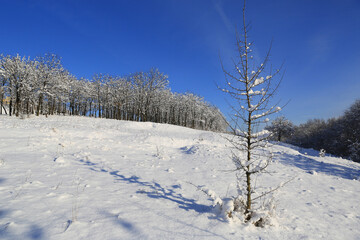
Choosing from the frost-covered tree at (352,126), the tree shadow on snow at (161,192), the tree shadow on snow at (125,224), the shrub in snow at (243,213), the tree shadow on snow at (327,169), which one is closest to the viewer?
the tree shadow on snow at (125,224)

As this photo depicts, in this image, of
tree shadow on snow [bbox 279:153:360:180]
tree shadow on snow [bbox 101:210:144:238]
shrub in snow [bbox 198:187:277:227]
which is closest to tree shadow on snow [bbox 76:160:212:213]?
shrub in snow [bbox 198:187:277:227]

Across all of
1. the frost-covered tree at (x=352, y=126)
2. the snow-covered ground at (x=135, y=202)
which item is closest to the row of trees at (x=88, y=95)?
the snow-covered ground at (x=135, y=202)

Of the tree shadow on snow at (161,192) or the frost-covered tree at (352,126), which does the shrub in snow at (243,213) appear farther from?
the frost-covered tree at (352,126)

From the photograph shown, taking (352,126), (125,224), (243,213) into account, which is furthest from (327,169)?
(352,126)

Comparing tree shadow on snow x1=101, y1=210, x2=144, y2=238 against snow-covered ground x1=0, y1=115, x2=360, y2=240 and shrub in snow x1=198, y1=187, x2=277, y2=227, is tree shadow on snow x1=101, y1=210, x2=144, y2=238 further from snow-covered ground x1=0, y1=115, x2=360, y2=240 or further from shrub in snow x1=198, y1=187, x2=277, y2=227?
shrub in snow x1=198, y1=187, x2=277, y2=227

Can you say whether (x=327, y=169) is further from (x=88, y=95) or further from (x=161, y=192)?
(x=88, y=95)

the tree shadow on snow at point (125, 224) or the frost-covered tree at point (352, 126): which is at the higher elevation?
the frost-covered tree at point (352, 126)

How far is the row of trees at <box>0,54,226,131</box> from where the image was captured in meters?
26.1

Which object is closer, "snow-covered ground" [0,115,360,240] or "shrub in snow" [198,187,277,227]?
"snow-covered ground" [0,115,360,240]

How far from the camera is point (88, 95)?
44.0 m

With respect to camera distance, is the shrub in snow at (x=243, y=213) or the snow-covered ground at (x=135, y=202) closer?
the snow-covered ground at (x=135, y=202)

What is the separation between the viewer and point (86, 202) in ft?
10.8

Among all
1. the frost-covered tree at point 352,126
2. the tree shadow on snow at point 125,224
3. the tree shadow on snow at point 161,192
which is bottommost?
the tree shadow on snow at point 161,192

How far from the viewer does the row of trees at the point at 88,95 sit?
85.6 ft
